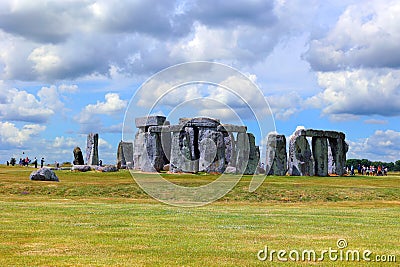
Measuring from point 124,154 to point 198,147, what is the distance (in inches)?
564

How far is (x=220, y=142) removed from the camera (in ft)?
166

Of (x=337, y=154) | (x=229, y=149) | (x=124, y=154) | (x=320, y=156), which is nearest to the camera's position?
(x=320, y=156)

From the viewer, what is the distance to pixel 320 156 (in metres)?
53.5

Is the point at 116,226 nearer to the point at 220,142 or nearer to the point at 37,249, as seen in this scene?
the point at 37,249

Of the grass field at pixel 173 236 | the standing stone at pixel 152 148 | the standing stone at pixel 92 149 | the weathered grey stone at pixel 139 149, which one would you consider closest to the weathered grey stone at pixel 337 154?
the standing stone at pixel 152 148

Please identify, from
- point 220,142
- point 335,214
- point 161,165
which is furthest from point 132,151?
point 335,214

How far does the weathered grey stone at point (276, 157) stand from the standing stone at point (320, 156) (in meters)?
3.79

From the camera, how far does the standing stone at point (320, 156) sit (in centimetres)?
5325

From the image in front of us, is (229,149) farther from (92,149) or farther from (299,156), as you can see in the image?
(92,149)

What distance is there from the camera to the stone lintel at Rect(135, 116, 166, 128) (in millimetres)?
56406

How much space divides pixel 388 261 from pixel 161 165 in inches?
1720
